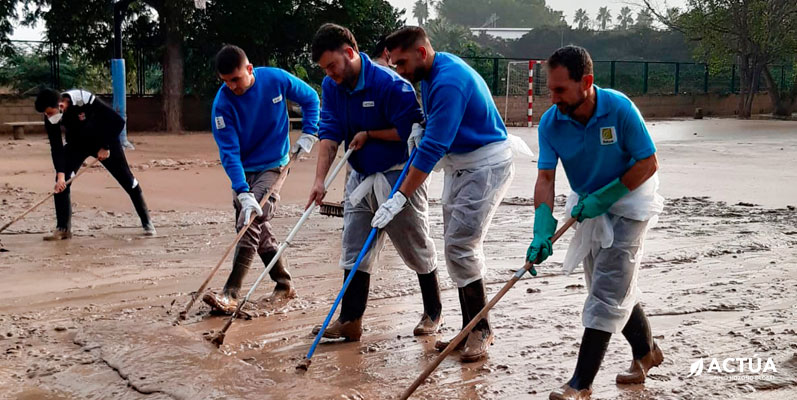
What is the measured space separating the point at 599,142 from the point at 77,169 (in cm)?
591

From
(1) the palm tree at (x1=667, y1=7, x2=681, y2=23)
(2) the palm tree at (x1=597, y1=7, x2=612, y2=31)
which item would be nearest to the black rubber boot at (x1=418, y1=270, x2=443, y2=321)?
(1) the palm tree at (x1=667, y1=7, x2=681, y2=23)

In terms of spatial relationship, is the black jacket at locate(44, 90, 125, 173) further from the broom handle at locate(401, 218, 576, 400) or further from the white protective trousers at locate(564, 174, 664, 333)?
the white protective trousers at locate(564, 174, 664, 333)

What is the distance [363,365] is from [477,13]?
285 feet

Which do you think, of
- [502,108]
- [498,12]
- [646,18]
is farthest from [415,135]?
Answer: [498,12]

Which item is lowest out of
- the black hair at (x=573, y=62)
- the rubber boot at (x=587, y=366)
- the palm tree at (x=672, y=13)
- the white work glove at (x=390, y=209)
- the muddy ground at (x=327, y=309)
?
the muddy ground at (x=327, y=309)

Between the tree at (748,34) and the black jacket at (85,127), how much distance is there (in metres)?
25.2

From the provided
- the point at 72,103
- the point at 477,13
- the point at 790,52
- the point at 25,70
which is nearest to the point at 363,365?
the point at 72,103

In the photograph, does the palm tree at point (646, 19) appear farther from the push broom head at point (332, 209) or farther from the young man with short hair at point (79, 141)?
the young man with short hair at point (79, 141)

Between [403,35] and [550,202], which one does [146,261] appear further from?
[550,202]

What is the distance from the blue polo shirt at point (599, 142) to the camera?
3.84 metres

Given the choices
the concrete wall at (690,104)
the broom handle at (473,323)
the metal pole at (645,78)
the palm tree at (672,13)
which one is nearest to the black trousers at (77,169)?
the broom handle at (473,323)

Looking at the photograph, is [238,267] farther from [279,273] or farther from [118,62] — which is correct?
[118,62]

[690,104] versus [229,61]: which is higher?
[229,61]

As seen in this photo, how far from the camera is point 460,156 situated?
4738 millimetres
